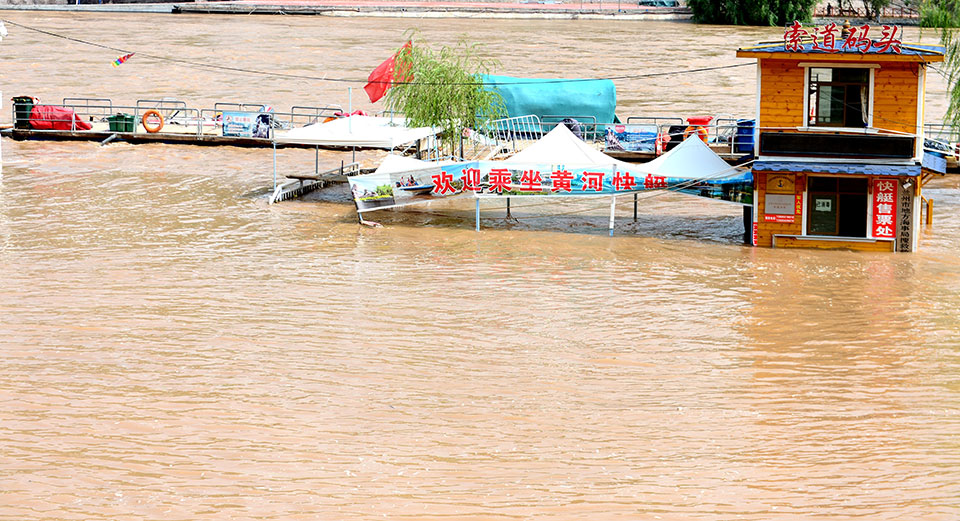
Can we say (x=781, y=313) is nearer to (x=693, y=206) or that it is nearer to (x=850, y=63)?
(x=850, y=63)

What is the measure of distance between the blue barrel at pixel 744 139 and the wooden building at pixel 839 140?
6.16 m

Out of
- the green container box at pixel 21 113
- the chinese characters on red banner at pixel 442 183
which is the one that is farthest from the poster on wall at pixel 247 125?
the chinese characters on red banner at pixel 442 183

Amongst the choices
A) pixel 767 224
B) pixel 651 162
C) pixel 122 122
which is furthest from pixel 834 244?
pixel 122 122

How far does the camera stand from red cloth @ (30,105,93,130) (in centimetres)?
4172

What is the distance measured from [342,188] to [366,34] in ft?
157

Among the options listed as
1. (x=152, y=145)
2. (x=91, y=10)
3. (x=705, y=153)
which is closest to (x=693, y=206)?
(x=705, y=153)

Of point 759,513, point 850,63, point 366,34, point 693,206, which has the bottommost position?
point 759,513

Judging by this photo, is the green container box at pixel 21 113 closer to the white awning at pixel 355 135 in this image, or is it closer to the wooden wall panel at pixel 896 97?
the white awning at pixel 355 135

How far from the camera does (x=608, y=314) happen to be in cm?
2005

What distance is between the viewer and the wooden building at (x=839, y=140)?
25.3 metres

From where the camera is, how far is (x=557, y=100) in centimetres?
3959

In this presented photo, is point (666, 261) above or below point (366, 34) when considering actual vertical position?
below

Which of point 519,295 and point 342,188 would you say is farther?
point 342,188

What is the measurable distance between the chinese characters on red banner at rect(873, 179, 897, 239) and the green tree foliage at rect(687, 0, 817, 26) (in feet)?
212
